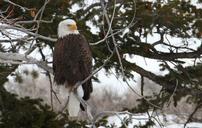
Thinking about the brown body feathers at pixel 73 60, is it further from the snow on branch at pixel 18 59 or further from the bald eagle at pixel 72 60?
the snow on branch at pixel 18 59

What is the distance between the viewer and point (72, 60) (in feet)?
17.7

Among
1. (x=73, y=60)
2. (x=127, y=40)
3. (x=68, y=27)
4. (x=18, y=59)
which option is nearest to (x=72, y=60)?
(x=73, y=60)

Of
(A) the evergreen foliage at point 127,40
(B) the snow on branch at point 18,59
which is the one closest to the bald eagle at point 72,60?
(B) the snow on branch at point 18,59

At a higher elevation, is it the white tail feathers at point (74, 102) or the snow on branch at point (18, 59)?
the snow on branch at point (18, 59)

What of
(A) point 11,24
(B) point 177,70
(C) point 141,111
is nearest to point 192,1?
(B) point 177,70

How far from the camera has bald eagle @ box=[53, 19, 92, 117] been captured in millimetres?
5348

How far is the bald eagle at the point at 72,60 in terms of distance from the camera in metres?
5.35

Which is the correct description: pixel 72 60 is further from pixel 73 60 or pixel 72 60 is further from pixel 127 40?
pixel 127 40

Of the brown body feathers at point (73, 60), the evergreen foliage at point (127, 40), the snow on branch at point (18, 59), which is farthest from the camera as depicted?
the evergreen foliage at point (127, 40)

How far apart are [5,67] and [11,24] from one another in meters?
1.60

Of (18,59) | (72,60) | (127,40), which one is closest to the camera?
(18,59)

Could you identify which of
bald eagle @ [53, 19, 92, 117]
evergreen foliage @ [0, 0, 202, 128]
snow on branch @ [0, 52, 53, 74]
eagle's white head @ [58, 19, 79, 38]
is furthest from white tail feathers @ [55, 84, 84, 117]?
A: evergreen foliage @ [0, 0, 202, 128]

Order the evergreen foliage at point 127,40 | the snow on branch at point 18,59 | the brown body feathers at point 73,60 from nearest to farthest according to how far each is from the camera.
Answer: the snow on branch at point 18,59, the brown body feathers at point 73,60, the evergreen foliage at point 127,40

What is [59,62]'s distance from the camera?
17.8 feet
